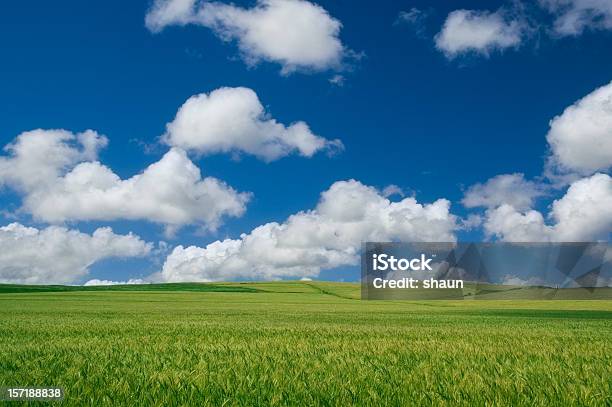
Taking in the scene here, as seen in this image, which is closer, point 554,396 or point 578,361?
point 554,396

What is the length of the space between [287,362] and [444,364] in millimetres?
2375

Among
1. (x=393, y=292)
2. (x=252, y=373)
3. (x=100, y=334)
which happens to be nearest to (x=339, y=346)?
(x=252, y=373)

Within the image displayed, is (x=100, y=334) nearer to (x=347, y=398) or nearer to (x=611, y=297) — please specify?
(x=347, y=398)

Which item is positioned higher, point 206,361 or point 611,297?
point 206,361

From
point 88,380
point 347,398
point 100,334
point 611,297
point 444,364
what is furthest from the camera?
point 611,297

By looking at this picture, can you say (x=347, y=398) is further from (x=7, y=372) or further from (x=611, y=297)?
(x=611, y=297)

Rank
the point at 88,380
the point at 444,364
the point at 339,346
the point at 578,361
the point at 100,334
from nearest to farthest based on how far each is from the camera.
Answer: the point at 88,380 → the point at 444,364 → the point at 578,361 → the point at 339,346 → the point at 100,334

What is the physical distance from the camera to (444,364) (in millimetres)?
7398

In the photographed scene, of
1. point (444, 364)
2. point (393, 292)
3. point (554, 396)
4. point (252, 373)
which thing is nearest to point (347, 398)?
point (252, 373)

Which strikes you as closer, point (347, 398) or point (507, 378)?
point (347, 398)

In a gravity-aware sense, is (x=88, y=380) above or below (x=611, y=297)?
above

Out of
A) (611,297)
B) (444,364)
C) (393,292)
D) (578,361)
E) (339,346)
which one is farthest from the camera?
(393,292)

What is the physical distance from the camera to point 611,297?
307ft

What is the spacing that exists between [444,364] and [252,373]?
2937mm
